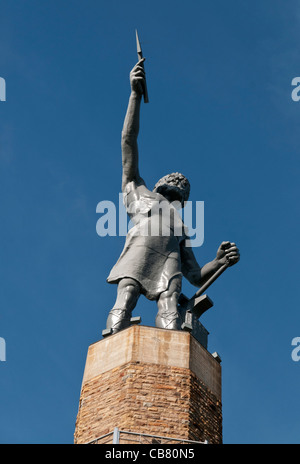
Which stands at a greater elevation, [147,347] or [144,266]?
[144,266]

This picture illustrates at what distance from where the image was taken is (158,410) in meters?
13.5

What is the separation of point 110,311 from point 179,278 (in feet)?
4.59

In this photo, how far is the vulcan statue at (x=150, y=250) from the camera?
15336mm

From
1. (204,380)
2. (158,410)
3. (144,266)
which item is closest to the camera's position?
(158,410)

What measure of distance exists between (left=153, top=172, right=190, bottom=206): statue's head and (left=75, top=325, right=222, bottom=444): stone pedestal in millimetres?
3466

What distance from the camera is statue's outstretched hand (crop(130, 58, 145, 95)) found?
16.9 meters

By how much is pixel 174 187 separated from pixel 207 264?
162 cm

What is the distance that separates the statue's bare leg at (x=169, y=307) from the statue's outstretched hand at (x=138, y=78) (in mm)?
3631

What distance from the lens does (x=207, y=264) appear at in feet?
54.9

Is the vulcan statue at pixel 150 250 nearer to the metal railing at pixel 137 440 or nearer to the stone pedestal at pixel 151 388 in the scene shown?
the stone pedestal at pixel 151 388

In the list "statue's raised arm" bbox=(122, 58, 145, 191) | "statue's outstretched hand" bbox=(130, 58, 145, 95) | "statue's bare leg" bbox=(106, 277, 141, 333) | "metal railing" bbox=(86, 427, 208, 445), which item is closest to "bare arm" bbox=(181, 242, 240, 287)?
"statue's bare leg" bbox=(106, 277, 141, 333)

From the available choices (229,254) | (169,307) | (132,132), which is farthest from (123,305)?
(132,132)
